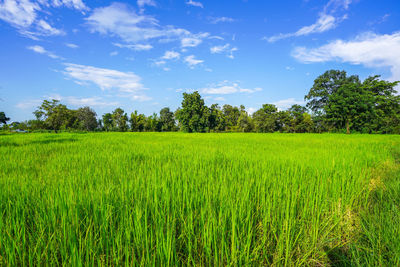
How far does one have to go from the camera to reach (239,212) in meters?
1.32

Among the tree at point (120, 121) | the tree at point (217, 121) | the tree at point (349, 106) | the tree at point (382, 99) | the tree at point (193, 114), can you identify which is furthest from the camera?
the tree at point (120, 121)

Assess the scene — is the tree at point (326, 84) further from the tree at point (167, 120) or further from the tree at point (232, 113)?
the tree at point (167, 120)

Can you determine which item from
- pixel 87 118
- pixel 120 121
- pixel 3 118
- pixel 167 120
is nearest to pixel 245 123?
pixel 167 120

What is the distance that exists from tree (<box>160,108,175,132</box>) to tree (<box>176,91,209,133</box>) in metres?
18.2

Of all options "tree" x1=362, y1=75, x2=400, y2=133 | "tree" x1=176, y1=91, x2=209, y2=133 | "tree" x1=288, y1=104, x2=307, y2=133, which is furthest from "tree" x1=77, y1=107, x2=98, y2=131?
"tree" x1=362, y1=75, x2=400, y2=133

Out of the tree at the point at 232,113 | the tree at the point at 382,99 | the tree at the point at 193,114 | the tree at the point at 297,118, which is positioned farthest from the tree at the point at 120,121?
the tree at the point at 382,99

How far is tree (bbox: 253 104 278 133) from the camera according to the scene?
44.5 m

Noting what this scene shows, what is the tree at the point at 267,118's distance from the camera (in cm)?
4453

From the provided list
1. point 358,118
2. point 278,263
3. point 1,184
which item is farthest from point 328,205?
point 358,118

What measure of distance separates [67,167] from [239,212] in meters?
3.28

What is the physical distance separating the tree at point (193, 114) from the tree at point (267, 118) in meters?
17.0

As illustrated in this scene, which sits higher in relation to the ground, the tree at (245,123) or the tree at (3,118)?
the tree at (3,118)

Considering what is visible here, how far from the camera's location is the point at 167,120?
196ft

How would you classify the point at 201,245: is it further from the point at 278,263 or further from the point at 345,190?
the point at 345,190
